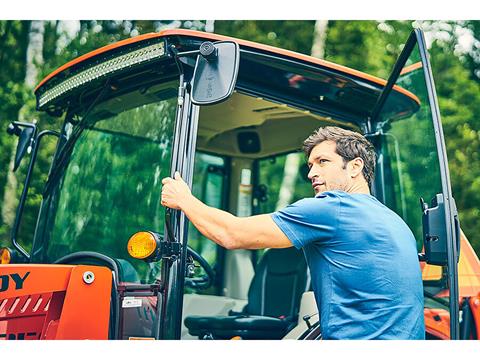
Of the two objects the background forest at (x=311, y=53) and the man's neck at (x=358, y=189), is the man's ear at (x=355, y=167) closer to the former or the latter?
the man's neck at (x=358, y=189)

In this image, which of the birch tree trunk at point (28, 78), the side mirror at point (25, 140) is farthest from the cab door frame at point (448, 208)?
the birch tree trunk at point (28, 78)

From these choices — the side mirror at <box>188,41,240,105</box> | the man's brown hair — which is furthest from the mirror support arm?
the man's brown hair

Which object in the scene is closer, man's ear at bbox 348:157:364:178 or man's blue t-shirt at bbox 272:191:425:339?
man's blue t-shirt at bbox 272:191:425:339

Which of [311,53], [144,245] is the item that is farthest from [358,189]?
[311,53]

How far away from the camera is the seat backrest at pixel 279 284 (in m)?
3.97

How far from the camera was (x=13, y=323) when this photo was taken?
268 cm

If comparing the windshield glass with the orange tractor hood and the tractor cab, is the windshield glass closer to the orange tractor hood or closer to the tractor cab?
the tractor cab

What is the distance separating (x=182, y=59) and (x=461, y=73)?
9565 mm

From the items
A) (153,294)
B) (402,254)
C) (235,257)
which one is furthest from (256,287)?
(402,254)

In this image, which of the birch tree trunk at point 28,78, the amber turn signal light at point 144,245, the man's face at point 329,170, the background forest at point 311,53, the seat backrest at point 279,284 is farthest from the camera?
the background forest at point 311,53

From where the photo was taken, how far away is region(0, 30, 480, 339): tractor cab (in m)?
2.62

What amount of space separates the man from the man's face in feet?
0.43

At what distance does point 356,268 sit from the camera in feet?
7.14

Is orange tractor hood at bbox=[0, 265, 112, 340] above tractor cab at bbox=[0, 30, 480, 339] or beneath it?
beneath
